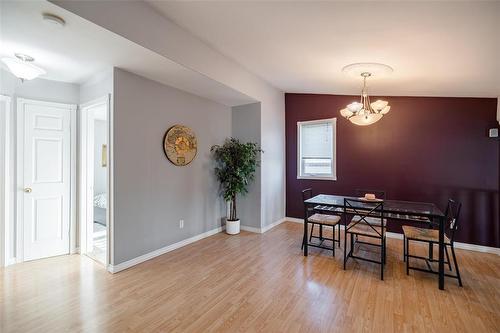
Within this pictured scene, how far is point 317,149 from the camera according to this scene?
16.5ft

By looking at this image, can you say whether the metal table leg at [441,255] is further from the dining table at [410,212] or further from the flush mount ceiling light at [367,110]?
the flush mount ceiling light at [367,110]

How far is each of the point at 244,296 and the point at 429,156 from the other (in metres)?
A: 3.64

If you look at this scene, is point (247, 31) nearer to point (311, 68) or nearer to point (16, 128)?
point (311, 68)

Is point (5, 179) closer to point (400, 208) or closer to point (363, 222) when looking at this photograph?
point (363, 222)

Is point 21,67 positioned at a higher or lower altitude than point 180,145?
higher

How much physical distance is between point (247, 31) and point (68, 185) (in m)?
3.24

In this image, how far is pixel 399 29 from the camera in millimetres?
2078

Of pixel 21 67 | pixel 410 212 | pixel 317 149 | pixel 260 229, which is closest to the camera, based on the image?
pixel 21 67

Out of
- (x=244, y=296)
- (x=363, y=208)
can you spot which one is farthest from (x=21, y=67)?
(x=363, y=208)

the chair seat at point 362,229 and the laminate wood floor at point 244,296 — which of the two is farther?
the chair seat at point 362,229

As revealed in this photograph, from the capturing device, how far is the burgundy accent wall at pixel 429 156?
3.54 metres

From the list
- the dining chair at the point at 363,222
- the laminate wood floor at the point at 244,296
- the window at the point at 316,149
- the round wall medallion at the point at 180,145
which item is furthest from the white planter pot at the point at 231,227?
the dining chair at the point at 363,222

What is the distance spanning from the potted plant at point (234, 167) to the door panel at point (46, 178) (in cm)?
221

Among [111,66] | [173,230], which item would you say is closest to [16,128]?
[111,66]
